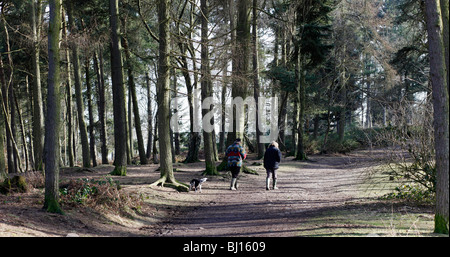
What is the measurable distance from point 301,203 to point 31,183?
8677 millimetres

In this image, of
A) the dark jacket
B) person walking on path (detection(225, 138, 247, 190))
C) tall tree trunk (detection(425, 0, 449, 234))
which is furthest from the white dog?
tall tree trunk (detection(425, 0, 449, 234))

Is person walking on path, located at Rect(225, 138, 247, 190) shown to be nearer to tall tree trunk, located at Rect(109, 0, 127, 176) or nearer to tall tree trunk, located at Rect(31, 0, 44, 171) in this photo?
tall tree trunk, located at Rect(109, 0, 127, 176)

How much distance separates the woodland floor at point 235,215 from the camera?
25.7ft

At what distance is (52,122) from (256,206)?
Result: 19.7ft

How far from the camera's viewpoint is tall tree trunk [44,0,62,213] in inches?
355

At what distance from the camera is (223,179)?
17281 millimetres

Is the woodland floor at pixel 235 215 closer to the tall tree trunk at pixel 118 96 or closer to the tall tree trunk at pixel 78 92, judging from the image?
the tall tree trunk at pixel 118 96

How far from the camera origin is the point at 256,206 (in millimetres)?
11438

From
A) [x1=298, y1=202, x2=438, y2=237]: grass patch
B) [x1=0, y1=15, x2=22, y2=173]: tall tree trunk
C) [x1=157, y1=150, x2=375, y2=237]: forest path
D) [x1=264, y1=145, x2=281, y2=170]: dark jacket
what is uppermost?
[x1=0, y1=15, x2=22, y2=173]: tall tree trunk

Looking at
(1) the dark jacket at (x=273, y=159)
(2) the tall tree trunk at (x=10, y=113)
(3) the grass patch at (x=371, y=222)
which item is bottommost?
(3) the grass patch at (x=371, y=222)

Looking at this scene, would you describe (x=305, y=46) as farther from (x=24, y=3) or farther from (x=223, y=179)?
(x=24, y=3)

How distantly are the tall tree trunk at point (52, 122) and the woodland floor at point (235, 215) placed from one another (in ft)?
1.45

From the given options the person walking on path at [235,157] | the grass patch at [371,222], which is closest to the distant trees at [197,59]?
the grass patch at [371,222]
